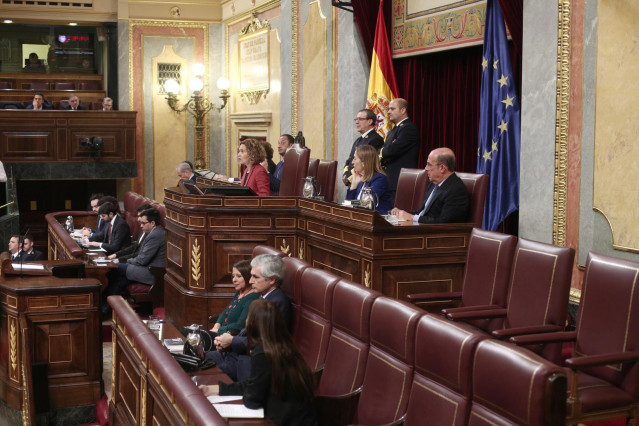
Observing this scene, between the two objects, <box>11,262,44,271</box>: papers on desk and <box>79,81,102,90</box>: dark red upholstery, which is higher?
<box>79,81,102,90</box>: dark red upholstery

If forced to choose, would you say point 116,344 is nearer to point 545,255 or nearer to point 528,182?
point 545,255

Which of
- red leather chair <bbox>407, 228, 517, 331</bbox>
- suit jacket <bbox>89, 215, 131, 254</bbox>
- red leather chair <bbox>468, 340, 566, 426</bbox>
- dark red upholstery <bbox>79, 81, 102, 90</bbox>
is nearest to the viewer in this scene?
red leather chair <bbox>468, 340, 566, 426</bbox>

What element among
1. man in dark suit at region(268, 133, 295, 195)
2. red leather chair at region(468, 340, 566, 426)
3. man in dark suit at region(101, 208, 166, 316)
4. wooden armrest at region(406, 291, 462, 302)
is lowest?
man in dark suit at region(101, 208, 166, 316)

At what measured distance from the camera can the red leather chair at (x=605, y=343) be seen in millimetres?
2926

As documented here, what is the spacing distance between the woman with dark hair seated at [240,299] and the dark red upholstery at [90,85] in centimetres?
1049

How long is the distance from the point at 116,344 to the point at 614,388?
7.44ft

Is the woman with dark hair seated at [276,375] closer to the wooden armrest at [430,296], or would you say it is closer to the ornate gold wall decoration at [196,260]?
the wooden armrest at [430,296]

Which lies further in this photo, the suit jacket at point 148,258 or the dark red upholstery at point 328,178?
the suit jacket at point 148,258

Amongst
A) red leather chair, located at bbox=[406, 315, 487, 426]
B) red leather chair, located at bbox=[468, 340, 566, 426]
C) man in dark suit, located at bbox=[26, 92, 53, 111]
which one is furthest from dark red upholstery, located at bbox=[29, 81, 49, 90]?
red leather chair, located at bbox=[468, 340, 566, 426]

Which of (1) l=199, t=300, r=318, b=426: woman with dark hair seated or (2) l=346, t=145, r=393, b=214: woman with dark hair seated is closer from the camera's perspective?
(1) l=199, t=300, r=318, b=426: woman with dark hair seated

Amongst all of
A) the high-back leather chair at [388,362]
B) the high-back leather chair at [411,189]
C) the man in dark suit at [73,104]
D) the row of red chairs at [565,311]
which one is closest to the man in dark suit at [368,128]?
the high-back leather chair at [411,189]

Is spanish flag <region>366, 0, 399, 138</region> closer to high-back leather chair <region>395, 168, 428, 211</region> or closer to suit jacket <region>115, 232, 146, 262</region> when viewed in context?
high-back leather chair <region>395, 168, 428, 211</region>

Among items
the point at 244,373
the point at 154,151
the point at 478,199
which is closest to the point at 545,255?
the point at 478,199

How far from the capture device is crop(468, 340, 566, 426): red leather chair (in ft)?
6.80
